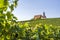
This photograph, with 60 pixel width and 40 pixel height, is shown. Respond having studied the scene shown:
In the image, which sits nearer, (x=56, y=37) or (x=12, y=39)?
(x=12, y=39)

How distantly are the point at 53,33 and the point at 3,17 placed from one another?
1274 millimetres

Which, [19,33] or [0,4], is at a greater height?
[0,4]

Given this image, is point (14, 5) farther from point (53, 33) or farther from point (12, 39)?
point (53, 33)

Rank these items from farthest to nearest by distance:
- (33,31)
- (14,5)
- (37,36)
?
(33,31)
(37,36)
(14,5)

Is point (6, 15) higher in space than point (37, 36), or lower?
higher

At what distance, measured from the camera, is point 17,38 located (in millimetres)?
2871

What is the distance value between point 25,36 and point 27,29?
194 mm

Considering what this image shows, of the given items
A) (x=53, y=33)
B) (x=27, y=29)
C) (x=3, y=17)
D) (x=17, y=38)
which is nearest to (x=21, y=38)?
(x=17, y=38)

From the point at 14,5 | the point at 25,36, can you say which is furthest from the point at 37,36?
the point at 14,5

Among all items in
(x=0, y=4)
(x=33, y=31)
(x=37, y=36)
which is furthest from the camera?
(x=33, y=31)

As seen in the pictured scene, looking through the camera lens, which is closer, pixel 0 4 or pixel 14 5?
pixel 0 4

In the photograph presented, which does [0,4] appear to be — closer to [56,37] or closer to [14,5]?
[14,5]

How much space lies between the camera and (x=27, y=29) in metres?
3.12

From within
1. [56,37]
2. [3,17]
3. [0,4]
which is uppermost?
[0,4]
